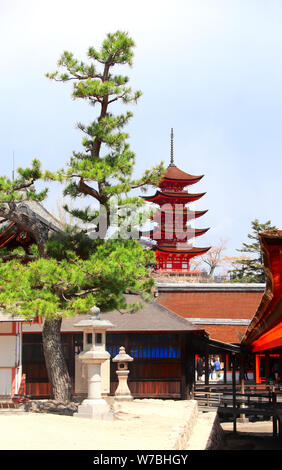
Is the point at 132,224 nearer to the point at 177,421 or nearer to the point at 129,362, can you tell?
the point at 177,421

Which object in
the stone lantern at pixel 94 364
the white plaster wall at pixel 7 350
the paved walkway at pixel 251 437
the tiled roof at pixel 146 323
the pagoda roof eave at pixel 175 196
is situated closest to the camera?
the stone lantern at pixel 94 364

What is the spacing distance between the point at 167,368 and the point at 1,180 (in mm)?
10907

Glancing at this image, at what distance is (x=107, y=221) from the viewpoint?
16891 millimetres

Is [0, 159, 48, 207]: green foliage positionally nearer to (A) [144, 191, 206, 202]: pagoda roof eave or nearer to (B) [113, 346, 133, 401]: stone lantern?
(B) [113, 346, 133, 401]: stone lantern

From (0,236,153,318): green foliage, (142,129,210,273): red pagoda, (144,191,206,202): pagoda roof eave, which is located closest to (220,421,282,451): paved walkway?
(0,236,153,318): green foliage

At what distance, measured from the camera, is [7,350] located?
61.2 feet

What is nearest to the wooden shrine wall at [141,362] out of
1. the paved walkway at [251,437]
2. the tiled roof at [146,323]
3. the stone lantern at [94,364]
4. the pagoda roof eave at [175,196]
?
the tiled roof at [146,323]

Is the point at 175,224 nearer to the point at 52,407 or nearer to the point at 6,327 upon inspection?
the point at 6,327

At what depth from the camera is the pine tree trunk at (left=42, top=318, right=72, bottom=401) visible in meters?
16.5

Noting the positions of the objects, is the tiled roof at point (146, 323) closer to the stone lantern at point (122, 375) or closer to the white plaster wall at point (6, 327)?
the stone lantern at point (122, 375)

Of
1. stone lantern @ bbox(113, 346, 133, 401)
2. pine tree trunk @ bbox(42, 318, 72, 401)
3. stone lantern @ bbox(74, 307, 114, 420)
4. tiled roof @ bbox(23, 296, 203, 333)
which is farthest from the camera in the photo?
tiled roof @ bbox(23, 296, 203, 333)

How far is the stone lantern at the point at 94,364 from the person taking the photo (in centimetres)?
1498

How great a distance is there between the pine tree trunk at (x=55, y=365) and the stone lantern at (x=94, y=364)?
108cm

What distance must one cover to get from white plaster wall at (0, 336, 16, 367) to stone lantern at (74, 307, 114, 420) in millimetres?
3596
